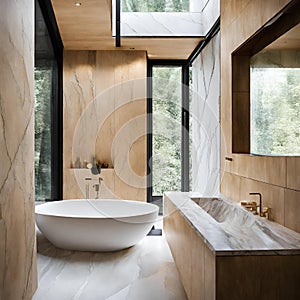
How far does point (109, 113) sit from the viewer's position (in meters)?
6.95

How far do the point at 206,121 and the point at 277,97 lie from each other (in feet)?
9.19

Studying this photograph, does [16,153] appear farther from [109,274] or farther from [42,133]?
[42,133]

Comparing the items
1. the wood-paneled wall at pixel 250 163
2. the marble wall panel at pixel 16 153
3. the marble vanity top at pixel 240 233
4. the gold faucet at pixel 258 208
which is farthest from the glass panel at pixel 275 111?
the marble wall panel at pixel 16 153

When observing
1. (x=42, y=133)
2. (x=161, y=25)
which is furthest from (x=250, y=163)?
(x=161, y=25)

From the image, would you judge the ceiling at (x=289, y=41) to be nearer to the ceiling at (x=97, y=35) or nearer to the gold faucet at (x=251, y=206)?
the gold faucet at (x=251, y=206)

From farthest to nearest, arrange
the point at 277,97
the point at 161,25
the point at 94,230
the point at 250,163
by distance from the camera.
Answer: the point at 161,25 → the point at 94,230 → the point at 250,163 → the point at 277,97

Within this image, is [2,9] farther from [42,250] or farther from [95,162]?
[95,162]

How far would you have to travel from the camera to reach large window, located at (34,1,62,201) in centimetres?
545

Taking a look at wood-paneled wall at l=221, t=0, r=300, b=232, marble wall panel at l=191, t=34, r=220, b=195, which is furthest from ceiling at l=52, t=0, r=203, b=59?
wood-paneled wall at l=221, t=0, r=300, b=232

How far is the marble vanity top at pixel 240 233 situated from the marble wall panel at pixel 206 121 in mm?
1327

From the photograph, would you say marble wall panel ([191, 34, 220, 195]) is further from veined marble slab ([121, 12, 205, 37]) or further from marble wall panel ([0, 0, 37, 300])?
marble wall panel ([0, 0, 37, 300])

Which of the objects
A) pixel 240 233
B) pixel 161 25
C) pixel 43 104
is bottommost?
pixel 240 233

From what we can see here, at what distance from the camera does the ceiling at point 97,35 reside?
5285 mm

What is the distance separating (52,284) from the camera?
154 inches
